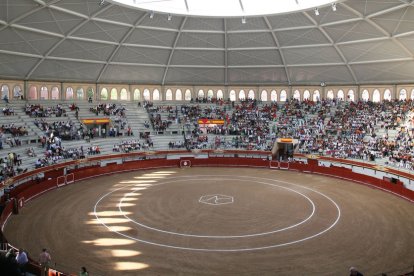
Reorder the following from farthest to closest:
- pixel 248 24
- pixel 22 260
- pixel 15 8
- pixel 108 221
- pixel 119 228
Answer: pixel 248 24 < pixel 15 8 < pixel 108 221 < pixel 119 228 < pixel 22 260

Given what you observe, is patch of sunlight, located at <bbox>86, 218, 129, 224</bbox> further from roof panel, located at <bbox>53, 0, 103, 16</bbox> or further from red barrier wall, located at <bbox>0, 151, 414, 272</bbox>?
roof panel, located at <bbox>53, 0, 103, 16</bbox>

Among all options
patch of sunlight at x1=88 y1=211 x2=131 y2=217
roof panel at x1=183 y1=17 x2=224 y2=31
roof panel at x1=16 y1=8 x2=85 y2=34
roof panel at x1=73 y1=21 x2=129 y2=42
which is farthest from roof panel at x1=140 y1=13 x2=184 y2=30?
patch of sunlight at x1=88 y1=211 x2=131 y2=217

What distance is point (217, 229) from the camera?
23.2m

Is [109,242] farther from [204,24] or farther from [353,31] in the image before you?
[353,31]

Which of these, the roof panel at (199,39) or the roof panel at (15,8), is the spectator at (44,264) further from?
the roof panel at (199,39)

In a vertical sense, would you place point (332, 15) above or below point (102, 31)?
above

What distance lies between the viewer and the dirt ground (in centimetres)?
1814

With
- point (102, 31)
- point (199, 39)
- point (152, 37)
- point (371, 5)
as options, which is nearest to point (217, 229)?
point (371, 5)

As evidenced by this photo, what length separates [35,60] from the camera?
47.2 metres

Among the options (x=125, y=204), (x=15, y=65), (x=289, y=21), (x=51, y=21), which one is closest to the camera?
(x=125, y=204)

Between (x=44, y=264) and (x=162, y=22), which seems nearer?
(x=44, y=264)

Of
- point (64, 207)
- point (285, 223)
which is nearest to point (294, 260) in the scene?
point (285, 223)

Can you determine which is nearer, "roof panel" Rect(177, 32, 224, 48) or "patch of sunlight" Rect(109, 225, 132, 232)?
"patch of sunlight" Rect(109, 225, 132, 232)

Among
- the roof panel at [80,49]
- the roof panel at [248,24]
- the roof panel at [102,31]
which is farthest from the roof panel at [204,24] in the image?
the roof panel at [80,49]
